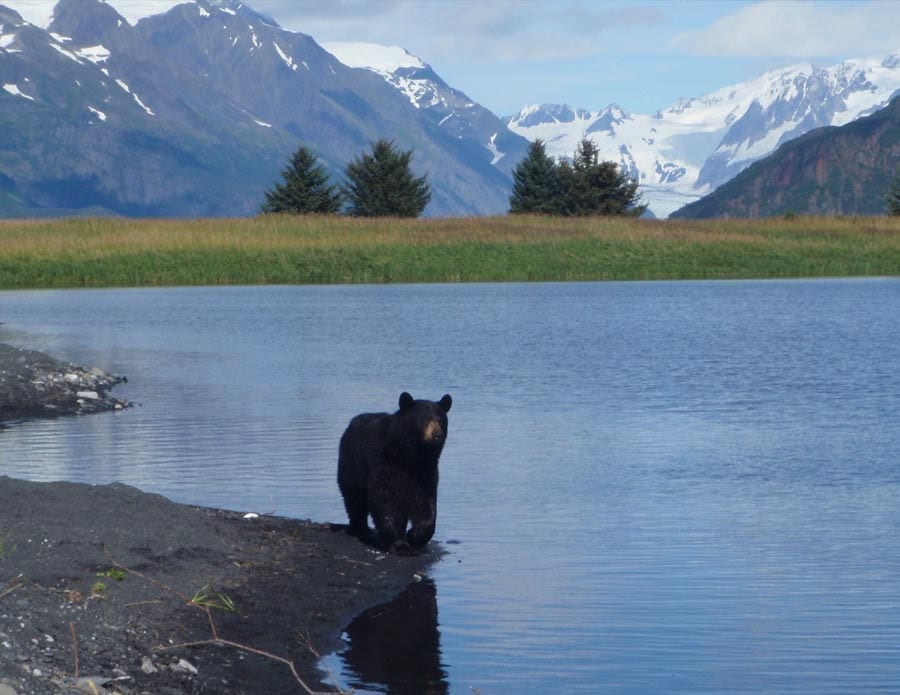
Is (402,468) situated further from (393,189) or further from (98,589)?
(393,189)

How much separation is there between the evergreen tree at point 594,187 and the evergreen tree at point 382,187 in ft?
25.3

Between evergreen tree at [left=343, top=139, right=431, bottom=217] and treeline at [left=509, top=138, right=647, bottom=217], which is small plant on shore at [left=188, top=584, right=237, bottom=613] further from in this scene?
treeline at [left=509, top=138, right=647, bottom=217]

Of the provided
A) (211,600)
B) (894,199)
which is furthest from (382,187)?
(211,600)

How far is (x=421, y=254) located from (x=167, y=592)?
46723 mm

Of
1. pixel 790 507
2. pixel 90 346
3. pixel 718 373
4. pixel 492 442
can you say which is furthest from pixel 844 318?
pixel 790 507

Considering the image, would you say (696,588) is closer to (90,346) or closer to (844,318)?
(90,346)

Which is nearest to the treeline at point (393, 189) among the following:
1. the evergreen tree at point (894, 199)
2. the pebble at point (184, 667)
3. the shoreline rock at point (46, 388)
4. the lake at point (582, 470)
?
the evergreen tree at point (894, 199)

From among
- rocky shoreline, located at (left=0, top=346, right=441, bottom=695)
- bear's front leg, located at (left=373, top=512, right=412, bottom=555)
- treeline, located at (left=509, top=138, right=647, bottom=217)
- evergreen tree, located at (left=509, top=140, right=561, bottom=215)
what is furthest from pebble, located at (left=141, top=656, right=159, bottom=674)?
evergreen tree, located at (left=509, top=140, right=561, bottom=215)

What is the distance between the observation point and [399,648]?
938 centimetres

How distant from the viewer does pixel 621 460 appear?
16328 millimetres

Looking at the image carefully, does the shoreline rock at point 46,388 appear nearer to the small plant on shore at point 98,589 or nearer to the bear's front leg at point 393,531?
the bear's front leg at point 393,531

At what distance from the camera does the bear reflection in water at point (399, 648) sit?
8695 mm

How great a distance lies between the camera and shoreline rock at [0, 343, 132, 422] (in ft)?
69.6

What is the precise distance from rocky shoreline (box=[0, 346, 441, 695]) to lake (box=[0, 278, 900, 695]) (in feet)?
1.41
